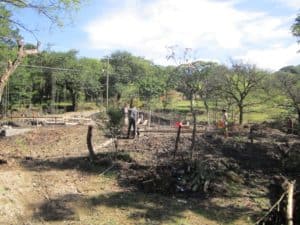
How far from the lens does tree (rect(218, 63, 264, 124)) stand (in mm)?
37875

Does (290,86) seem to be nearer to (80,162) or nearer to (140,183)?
(80,162)

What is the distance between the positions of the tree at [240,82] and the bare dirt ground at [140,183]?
19639 millimetres

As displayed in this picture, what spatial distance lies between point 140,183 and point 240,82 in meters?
27.2

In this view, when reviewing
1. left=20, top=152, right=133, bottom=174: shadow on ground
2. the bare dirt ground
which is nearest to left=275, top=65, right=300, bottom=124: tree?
the bare dirt ground

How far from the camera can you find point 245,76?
38750 millimetres

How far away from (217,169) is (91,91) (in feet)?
152

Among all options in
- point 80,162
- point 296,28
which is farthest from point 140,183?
point 296,28

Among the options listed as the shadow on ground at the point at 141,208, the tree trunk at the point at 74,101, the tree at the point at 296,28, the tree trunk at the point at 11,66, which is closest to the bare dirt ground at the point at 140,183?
the shadow on ground at the point at 141,208

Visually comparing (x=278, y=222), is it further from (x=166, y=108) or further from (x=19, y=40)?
(x=166, y=108)

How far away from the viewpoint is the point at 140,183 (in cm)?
1348

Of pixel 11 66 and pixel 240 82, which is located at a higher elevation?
pixel 240 82

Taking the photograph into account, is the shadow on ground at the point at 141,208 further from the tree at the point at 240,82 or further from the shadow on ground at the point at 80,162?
the tree at the point at 240,82

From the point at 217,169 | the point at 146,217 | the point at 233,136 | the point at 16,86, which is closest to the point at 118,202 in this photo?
the point at 146,217

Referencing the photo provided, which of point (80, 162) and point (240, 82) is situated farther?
point (240, 82)
